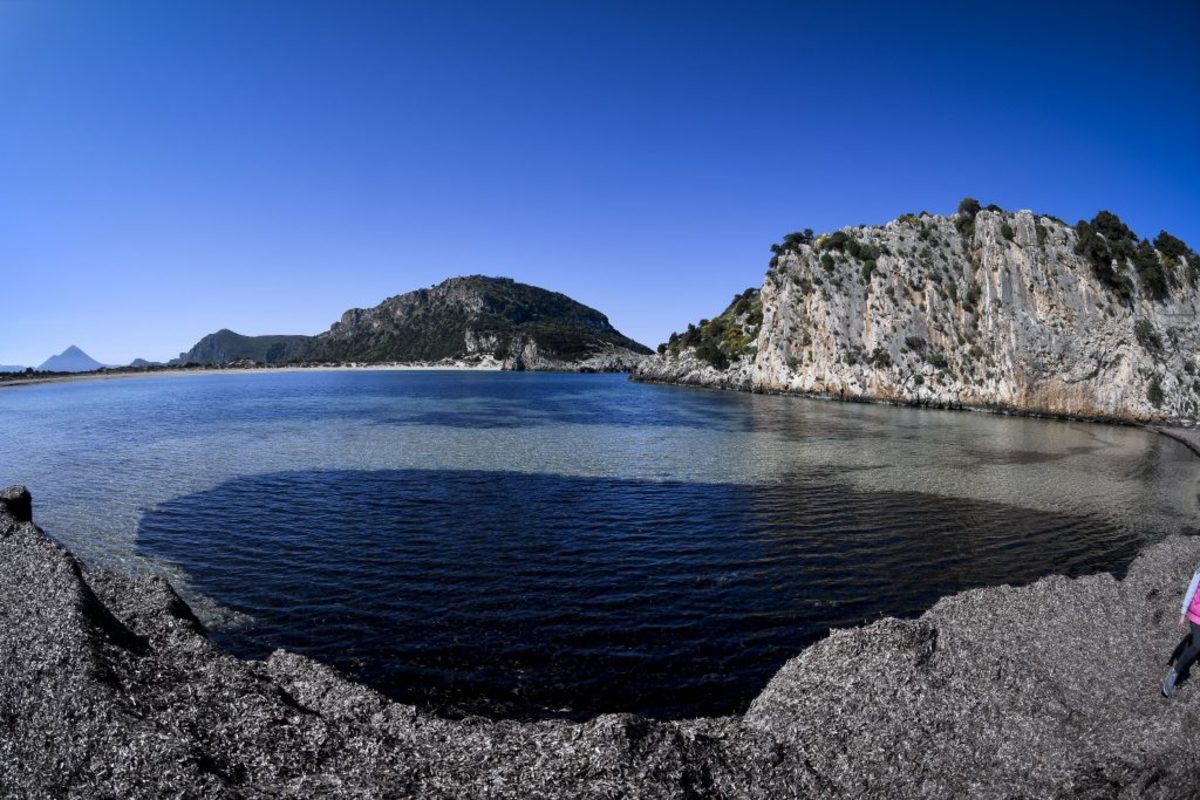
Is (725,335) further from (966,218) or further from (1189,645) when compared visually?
(1189,645)

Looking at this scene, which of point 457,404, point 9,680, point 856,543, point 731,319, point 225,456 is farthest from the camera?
point 731,319

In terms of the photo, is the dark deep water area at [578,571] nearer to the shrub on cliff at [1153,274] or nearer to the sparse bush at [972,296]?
the sparse bush at [972,296]

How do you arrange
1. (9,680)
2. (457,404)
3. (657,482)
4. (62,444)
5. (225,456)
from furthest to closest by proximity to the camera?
1. (457,404)
2. (62,444)
3. (225,456)
4. (657,482)
5. (9,680)

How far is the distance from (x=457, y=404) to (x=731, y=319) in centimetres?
8923

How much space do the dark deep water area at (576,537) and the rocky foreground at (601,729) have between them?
2.15 m

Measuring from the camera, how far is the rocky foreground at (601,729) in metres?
7.14

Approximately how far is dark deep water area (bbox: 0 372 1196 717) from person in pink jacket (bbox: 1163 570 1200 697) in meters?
5.61

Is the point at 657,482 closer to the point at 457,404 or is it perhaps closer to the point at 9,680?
the point at 9,680

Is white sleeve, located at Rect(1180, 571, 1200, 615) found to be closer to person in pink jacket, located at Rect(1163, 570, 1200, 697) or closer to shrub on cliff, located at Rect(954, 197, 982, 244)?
person in pink jacket, located at Rect(1163, 570, 1200, 697)

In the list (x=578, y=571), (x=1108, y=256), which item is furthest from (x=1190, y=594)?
(x=1108, y=256)

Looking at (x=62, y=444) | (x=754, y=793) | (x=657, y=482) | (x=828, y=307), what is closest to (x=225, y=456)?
(x=62, y=444)

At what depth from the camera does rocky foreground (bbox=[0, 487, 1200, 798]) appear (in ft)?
23.4

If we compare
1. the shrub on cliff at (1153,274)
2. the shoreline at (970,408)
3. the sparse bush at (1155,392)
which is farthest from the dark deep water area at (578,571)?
→ the shrub on cliff at (1153,274)

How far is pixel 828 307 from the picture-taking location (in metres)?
92.3
